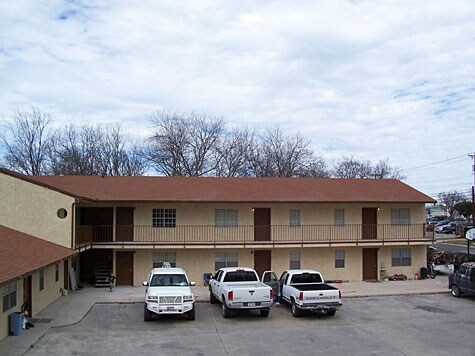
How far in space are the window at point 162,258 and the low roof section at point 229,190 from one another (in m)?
3.30

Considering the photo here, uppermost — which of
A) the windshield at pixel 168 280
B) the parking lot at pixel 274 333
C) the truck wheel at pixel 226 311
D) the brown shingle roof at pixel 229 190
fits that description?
the brown shingle roof at pixel 229 190

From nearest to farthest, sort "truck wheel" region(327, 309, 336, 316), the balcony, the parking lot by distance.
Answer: the parking lot → "truck wheel" region(327, 309, 336, 316) → the balcony

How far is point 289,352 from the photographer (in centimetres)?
1426

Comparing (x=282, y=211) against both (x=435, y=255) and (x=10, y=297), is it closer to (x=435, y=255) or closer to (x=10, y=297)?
(x=435, y=255)

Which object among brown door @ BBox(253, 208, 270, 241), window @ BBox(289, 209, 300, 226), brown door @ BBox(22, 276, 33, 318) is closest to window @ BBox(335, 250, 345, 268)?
window @ BBox(289, 209, 300, 226)

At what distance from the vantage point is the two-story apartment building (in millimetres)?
27469

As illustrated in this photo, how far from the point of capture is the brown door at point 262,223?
2844cm

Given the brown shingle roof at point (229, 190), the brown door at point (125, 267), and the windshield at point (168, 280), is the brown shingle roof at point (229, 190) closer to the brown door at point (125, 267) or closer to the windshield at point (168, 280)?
the brown door at point (125, 267)

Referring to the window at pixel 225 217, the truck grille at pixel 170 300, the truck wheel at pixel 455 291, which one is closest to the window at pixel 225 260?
the window at pixel 225 217

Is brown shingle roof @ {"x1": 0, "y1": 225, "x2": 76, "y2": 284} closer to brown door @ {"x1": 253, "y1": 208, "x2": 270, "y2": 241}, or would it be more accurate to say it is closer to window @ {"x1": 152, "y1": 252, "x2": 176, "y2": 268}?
window @ {"x1": 152, "y1": 252, "x2": 176, "y2": 268}

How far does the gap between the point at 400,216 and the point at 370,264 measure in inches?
137

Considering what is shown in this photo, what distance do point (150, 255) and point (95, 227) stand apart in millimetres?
3360

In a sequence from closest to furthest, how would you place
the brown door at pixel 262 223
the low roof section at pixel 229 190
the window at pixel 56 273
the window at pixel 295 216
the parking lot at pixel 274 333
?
the parking lot at pixel 274 333
the window at pixel 56 273
the low roof section at pixel 229 190
the brown door at pixel 262 223
the window at pixel 295 216

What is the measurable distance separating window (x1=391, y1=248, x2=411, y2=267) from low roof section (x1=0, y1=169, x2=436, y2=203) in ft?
10.6
